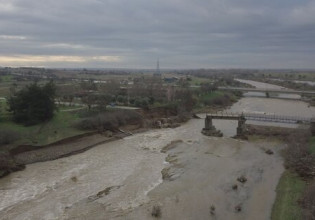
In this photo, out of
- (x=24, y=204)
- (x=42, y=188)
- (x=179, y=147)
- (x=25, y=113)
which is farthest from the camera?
(x=25, y=113)

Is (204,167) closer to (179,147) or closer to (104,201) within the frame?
(179,147)

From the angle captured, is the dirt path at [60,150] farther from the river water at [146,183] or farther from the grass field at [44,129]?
the grass field at [44,129]

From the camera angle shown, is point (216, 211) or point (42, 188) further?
point (42, 188)

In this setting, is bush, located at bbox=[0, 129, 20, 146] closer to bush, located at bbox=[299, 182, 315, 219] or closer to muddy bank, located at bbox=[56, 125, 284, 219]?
muddy bank, located at bbox=[56, 125, 284, 219]

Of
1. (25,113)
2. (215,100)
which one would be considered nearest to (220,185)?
(25,113)

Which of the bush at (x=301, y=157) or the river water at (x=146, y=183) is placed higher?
the bush at (x=301, y=157)

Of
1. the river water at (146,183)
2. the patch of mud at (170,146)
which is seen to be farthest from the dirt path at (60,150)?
the patch of mud at (170,146)

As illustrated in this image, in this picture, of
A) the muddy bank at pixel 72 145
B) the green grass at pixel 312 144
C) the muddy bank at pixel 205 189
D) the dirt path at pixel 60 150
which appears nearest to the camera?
the muddy bank at pixel 205 189

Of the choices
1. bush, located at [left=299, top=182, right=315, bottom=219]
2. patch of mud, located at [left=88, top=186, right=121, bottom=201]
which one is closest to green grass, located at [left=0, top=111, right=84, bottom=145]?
patch of mud, located at [left=88, top=186, right=121, bottom=201]
